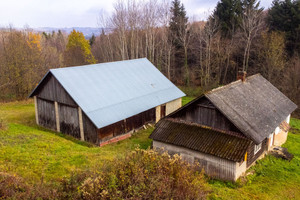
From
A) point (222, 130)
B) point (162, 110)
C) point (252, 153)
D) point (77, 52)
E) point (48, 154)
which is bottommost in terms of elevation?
point (252, 153)

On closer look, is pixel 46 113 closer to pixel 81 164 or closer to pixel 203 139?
pixel 81 164

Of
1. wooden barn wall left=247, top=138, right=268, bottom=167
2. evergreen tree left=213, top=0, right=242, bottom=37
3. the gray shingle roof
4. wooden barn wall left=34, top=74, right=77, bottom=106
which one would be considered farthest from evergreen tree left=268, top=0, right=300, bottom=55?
wooden barn wall left=34, top=74, right=77, bottom=106

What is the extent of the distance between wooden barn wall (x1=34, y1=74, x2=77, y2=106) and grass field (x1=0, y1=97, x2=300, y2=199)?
11.1 ft

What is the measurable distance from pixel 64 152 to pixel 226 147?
35.2ft

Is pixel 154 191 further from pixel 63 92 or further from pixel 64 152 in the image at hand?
pixel 63 92

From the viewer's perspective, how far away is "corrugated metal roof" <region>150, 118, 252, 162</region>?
15863 millimetres

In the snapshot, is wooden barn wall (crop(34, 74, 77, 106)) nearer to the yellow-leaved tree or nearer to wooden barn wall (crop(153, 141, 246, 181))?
wooden barn wall (crop(153, 141, 246, 181))

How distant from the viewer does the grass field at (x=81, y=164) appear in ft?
43.8

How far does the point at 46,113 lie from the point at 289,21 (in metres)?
37.9

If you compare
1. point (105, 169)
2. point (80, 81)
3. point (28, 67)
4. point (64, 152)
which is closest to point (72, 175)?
point (105, 169)

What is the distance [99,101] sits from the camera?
21.9m

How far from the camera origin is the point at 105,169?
9.37 meters

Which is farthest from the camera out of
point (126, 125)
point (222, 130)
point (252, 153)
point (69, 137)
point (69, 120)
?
point (126, 125)

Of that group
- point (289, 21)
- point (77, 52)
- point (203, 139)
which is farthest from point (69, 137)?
point (77, 52)
